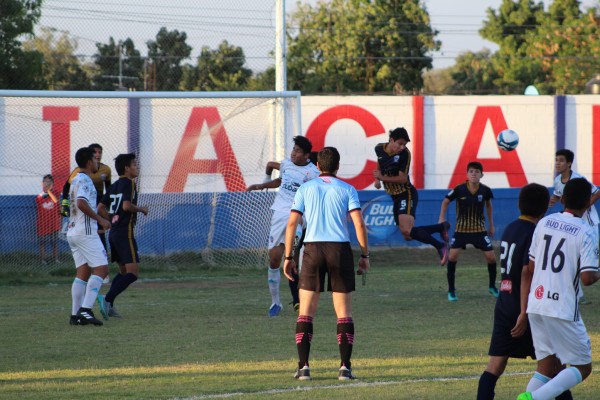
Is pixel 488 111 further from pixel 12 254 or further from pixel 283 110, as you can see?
pixel 12 254

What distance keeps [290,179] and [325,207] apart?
4.25 metres

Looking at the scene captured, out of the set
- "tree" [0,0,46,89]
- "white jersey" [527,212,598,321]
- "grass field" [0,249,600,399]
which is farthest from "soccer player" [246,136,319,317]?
"tree" [0,0,46,89]

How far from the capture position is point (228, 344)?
10.3 m

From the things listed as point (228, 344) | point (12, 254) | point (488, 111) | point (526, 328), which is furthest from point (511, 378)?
point (488, 111)

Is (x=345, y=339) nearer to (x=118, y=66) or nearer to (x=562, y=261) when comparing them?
(x=562, y=261)

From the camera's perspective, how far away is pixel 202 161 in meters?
20.5

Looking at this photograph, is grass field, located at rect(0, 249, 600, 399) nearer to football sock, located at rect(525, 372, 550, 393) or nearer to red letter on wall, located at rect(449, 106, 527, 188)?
football sock, located at rect(525, 372, 550, 393)

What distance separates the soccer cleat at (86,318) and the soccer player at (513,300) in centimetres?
651

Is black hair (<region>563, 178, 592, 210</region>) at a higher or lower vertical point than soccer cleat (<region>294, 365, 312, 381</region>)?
higher

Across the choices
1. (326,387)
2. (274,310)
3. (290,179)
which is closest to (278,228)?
(290,179)

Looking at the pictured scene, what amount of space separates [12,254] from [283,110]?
20.3ft

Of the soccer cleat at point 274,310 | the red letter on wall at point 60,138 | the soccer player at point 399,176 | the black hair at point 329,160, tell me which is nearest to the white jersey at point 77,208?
the soccer cleat at point 274,310

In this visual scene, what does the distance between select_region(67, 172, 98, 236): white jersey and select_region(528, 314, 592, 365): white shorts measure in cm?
681

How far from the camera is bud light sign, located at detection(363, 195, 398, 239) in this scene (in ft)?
83.4
